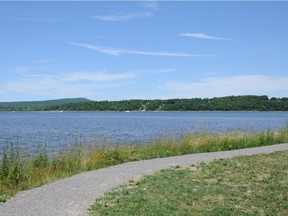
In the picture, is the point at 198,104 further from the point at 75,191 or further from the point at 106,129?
the point at 75,191

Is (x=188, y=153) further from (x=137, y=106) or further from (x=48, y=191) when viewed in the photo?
(x=137, y=106)

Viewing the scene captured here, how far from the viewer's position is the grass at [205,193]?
819 cm

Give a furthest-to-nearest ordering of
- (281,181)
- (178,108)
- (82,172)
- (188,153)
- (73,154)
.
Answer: (178,108) < (188,153) < (73,154) < (82,172) < (281,181)

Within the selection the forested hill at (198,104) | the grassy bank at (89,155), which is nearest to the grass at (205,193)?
the grassy bank at (89,155)

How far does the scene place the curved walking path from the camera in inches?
319

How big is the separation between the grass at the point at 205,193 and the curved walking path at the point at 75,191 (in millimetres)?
389

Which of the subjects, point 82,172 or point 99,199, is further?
point 82,172

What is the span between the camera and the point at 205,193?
367 inches

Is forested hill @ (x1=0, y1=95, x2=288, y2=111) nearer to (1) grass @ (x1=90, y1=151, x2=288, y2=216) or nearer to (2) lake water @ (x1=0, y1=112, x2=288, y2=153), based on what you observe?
(2) lake water @ (x1=0, y1=112, x2=288, y2=153)

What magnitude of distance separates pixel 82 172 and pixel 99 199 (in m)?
3.46

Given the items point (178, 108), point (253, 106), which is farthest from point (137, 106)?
point (253, 106)

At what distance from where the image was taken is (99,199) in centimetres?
886

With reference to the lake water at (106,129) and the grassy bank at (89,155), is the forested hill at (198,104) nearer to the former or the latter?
the lake water at (106,129)

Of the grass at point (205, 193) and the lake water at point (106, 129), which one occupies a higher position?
the grass at point (205, 193)
